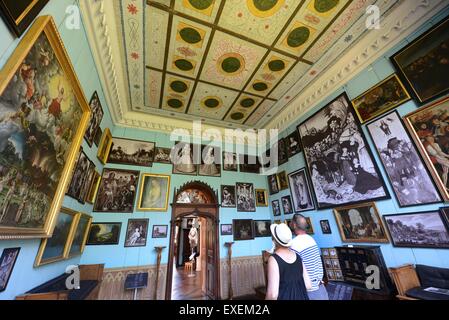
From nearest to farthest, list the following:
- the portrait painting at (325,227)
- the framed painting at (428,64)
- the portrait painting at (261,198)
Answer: the framed painting at (428,64)
the portrait painting at (325,227)
the portrait painting at (261,198)

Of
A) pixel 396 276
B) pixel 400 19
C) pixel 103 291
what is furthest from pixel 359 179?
pixel 103 291

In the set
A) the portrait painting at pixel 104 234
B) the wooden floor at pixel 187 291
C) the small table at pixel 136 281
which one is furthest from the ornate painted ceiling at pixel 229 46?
Result: the wooden floor at pixel 187 291

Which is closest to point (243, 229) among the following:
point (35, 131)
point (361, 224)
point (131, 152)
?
point (361, 224)

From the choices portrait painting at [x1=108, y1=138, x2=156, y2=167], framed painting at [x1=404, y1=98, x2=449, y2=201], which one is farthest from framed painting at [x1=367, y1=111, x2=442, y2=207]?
portrait painting at [x1=108, y1=138, x2=156, y2=167]

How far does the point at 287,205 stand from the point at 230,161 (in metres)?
3.29

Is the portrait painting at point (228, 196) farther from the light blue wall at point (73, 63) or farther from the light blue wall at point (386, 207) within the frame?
the light blue wall at point (73, 63)

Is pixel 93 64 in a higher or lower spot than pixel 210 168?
higher

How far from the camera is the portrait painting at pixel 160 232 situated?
6.44m

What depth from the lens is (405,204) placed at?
3.92 metres

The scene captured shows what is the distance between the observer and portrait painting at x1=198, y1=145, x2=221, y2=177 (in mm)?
8102

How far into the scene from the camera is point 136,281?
544 cm

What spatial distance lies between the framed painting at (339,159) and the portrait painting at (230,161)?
337 centimetres

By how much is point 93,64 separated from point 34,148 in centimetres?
296
